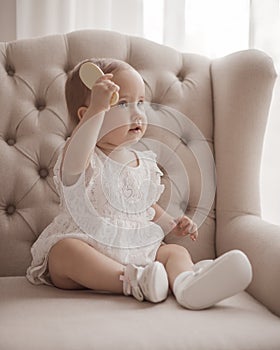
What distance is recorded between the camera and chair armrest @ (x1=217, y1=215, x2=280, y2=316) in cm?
116

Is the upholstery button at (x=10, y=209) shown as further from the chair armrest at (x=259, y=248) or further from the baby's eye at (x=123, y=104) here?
the chair armrest at (x=259, y=248)

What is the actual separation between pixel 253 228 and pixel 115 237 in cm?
31

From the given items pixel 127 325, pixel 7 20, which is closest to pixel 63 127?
pixel 7 20

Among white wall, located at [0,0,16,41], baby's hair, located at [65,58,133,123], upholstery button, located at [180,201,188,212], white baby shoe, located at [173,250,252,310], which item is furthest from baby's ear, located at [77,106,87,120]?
white wall, located at [0,0,16,41]

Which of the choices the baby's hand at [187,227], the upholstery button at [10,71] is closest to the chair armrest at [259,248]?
the baby's hand at [187,227]

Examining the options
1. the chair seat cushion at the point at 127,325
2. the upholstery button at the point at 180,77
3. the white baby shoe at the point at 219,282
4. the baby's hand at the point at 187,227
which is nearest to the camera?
the chair seat cushion at the point at 127,325

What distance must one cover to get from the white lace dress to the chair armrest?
7.3 inches

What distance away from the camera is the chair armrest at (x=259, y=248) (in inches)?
45.7

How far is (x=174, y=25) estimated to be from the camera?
1910mm

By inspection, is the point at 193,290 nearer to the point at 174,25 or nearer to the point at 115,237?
the point at 115,237

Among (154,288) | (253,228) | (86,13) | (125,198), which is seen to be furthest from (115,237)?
(86,13)

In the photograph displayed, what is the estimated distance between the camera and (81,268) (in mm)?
1196

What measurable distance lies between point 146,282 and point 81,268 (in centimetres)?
15

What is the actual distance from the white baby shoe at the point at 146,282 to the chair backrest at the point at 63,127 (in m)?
0.31
